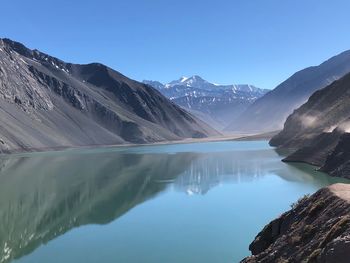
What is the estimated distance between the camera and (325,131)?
99.2 m

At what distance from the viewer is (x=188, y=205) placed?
51.9 meters

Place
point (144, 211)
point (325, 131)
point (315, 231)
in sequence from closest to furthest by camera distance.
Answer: point (315, 231), point (144, 211), point (325, 131)

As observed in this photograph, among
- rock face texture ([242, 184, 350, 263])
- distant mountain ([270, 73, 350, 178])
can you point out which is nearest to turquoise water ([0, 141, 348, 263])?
distant mountain ([270, 73, 350, 178])

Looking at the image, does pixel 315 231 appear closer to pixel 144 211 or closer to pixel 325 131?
pixel 144 211

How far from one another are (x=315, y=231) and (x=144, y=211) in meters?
34.5

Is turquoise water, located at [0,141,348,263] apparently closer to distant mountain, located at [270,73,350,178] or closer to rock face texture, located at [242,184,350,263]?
distant mountain, located at [270,73,350,178]

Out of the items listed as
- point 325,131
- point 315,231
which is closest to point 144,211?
point 315,231

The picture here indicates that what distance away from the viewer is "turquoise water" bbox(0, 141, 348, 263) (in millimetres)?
32656

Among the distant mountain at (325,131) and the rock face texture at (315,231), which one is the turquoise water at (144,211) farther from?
the rock face texture at (315,231)

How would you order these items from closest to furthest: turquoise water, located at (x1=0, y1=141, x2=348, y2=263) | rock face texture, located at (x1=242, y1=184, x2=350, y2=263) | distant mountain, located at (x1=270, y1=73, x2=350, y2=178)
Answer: rock face texture, located at (x1=242, y1=184, x2=350, y2=263) → turquoise water, located at (x1=0, y1=141, x2=348, y2=263) → distant mountain, located at (x1=270, y1=73, x2=350, y2=178)

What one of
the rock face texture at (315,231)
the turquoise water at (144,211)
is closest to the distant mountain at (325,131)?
the turquoise water at (144,211)

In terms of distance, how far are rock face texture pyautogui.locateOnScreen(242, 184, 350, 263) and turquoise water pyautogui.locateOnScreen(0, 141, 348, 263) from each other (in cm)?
875

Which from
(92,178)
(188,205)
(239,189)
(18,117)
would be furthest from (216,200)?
(18,117)

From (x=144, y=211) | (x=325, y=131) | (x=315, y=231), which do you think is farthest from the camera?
(x=325, y=131)
